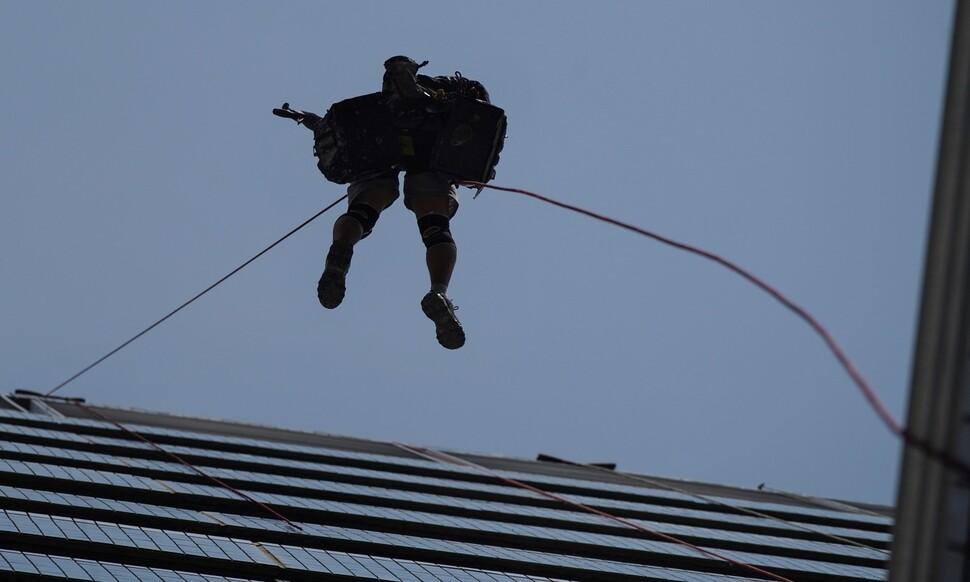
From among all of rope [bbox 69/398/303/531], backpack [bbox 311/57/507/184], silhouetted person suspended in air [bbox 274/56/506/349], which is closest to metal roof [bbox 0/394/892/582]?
rope [bbox 69/398/303/531]

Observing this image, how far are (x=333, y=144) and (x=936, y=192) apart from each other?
21.6ft

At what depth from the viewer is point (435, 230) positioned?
33.2 feet

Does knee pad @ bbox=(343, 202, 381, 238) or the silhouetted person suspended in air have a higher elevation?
the silhouetted person suspended in air

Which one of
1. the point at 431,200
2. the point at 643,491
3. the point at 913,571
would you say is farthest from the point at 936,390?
the point at 643,491

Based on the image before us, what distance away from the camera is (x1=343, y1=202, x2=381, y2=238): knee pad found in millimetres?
10164

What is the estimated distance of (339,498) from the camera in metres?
18.2

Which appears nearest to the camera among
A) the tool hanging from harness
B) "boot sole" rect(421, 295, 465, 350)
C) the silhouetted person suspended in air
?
"boot sole" rect(421, 295, 465, 350)

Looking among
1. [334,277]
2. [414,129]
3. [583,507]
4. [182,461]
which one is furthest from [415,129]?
[583,507]

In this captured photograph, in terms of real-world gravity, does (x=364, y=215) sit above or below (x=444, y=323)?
above

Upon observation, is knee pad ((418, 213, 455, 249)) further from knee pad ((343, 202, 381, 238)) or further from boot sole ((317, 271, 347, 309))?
boot sole ((317, 271, 347, 309))

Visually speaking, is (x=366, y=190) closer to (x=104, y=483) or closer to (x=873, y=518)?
(x=104, y=483)

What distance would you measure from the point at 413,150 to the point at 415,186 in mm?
260

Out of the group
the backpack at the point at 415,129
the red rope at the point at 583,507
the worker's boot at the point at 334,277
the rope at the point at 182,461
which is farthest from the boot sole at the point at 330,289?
the red rope at the point at 583,507

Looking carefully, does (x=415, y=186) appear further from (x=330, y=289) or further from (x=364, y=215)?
(x=330, y=289)
